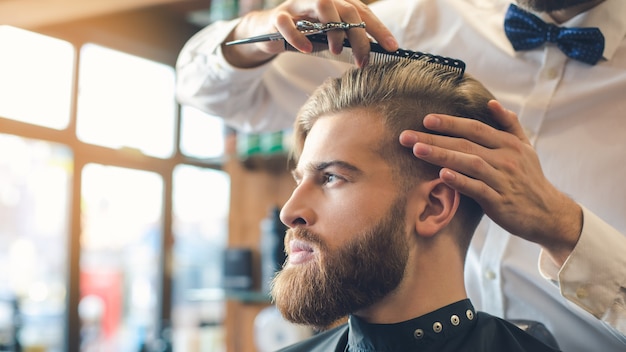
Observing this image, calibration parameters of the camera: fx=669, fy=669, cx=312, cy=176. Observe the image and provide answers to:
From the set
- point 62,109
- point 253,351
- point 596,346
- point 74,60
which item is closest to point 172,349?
point 253,351

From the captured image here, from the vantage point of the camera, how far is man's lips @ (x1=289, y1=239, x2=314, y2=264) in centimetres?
150

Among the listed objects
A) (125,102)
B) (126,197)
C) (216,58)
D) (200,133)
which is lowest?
Answer: (126,197)

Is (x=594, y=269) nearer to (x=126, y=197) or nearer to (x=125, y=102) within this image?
(x=126, y=197)

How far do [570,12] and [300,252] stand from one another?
3.42ft

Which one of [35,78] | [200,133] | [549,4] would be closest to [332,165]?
[549,4]

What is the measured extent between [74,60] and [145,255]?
1.75 metres

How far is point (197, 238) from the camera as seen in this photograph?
6180 millimetres

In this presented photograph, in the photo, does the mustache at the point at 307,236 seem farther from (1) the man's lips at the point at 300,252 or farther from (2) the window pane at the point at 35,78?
(2) the window pane at the point at 35,78

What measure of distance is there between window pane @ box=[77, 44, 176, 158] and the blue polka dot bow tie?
378 centimetres

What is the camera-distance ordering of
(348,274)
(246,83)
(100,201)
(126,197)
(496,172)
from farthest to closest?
(126,197) < (100,201) < (246,83) < (348,274) < (496,172)

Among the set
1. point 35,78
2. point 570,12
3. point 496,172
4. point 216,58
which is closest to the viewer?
point 496,172

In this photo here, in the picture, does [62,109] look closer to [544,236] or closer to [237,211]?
[237,211]

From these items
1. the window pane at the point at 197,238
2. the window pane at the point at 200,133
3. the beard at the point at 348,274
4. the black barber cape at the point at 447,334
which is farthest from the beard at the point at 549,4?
the window pane at the point at 200,133

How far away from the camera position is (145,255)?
18.8 ft
